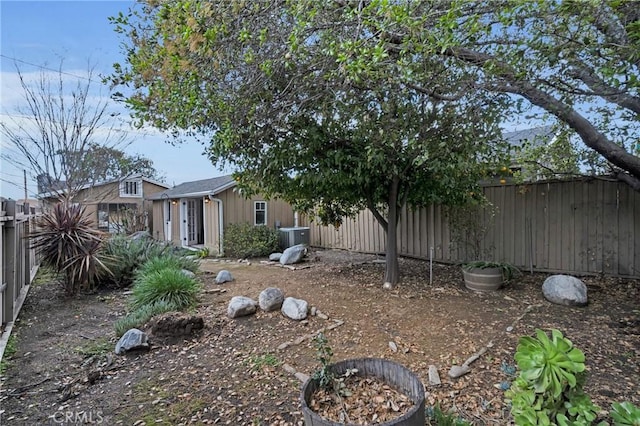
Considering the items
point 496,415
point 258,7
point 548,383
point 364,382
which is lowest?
point 496,415

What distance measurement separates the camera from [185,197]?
1344 centimetres

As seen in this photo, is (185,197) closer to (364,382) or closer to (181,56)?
(181,56)

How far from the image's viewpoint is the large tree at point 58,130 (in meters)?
10.3

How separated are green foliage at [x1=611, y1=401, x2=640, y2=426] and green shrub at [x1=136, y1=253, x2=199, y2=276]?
6.20 meters

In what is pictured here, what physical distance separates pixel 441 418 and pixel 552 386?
1.03 m

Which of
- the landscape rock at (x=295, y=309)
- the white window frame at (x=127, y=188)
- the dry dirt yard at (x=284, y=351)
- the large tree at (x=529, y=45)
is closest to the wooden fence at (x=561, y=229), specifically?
the dry dirt yard at (x=284, y=351)

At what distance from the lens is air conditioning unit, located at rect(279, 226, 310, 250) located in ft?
36.5

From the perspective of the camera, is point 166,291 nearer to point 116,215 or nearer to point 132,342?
point 132,342

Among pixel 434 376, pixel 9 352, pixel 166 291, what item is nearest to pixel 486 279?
pixel 434 376

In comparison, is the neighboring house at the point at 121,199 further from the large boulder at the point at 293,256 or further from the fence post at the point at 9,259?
the fence post at the point at 9,259

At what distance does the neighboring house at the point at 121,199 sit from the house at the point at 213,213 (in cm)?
175

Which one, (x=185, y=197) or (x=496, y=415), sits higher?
(x=185, y=197)

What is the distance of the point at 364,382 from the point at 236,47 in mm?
3466

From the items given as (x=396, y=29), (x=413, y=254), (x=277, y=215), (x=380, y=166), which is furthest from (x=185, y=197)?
(x=396, y=29)
